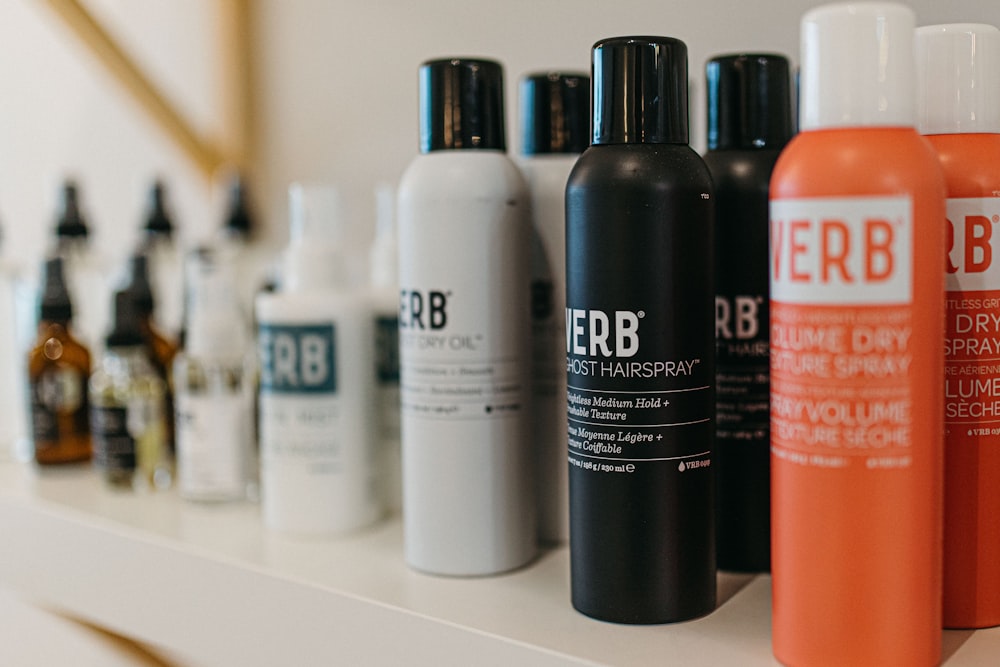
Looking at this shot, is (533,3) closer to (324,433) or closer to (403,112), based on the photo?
(403,112)

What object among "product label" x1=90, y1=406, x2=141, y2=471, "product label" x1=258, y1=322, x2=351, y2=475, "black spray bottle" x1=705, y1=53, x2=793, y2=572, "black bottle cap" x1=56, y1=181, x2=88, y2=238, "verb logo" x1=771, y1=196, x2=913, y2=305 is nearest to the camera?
"verb logo" x1=771, y1=196, x2=913, y2=305

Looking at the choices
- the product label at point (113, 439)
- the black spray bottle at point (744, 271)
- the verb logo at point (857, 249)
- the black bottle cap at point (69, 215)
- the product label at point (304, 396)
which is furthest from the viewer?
the black bottle cap at point (69, 215)

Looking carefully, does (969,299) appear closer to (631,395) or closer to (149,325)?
(631,395)

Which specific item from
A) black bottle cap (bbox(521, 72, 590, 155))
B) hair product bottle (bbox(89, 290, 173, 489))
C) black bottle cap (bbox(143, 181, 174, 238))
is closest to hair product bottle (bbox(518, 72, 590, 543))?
black bottle cap (bbox(521, 72, 590, 155))

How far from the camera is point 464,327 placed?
0.46 metres

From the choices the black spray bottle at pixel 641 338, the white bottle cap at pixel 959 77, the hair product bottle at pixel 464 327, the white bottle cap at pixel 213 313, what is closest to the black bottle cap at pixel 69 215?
the white bottle cap at pixel 213 313

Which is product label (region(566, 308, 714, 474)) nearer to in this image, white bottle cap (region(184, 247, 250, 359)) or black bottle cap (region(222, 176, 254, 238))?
white bottle cap (region(184, 247, 250, 359))

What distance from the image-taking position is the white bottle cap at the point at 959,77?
0.38m

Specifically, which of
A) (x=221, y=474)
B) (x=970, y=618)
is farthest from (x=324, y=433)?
(x=970, y=618)

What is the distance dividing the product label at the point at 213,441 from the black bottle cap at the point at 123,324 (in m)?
0.07

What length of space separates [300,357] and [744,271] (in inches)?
9.2

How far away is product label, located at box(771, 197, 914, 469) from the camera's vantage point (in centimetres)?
32

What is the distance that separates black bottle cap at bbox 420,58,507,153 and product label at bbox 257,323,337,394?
124 mm

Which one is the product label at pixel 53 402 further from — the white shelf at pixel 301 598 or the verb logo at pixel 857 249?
the verb logo at pixel 857 249
